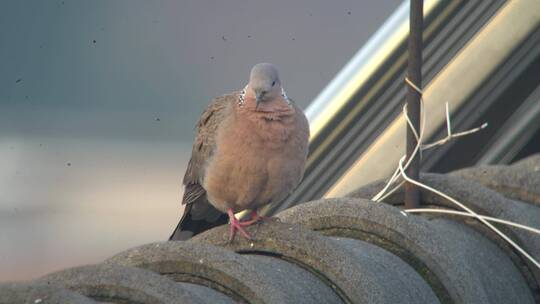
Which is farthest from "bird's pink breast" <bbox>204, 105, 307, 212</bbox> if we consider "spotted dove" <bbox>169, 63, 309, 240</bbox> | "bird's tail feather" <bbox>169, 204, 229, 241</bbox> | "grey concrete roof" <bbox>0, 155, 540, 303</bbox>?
"bird's tail feather" <bbox>169, 204, 229, 241</bbox>

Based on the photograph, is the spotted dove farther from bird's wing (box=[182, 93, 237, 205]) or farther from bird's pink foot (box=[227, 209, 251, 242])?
bird's pink foot (box=[227, 209, 251, 242])

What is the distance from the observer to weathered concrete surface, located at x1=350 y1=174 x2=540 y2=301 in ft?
5.66

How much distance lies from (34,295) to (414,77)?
0.92 m

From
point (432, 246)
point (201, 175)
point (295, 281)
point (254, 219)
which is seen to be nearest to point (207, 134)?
point (201, 175)

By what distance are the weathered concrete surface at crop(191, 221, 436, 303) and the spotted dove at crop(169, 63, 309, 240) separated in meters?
0.44

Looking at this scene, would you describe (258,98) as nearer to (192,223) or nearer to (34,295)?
(192,223)

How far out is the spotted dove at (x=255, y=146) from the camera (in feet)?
6.58

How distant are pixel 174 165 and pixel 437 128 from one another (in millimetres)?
5973

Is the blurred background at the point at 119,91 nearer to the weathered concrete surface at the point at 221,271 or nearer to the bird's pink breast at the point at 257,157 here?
the bird's pink breast at the point at 257,157

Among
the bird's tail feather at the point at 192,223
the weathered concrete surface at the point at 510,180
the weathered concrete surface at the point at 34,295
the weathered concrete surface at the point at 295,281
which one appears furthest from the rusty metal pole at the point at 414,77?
the weathered concrete surface at the point at 34,295

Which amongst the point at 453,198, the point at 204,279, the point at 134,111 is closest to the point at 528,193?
the point at 453,198

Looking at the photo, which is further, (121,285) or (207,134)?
(207,134)

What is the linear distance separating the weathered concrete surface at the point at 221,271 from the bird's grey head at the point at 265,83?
0.64 metres

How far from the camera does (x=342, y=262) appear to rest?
54.7 inches
